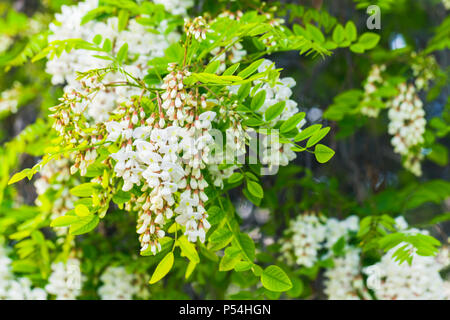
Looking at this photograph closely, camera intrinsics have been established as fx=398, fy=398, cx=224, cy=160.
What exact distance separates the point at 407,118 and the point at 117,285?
1336 mm

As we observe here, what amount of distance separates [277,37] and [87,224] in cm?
64

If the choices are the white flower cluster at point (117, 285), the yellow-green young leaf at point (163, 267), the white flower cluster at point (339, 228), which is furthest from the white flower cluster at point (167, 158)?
the white flower cluster at point (339, 228)

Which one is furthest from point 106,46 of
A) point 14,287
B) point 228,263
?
point 14,287

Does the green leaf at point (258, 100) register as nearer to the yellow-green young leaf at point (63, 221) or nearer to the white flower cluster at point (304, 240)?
the yellow-green young leaf at point (63, 221)

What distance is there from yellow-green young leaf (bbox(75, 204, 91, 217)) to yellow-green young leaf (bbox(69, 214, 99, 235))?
0.01 m

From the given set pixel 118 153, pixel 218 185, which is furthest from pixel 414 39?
pixel 118 153

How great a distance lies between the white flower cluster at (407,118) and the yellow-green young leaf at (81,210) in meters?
1.29

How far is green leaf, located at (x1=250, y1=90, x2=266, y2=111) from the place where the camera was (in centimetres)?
97

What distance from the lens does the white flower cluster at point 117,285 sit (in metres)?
1.53

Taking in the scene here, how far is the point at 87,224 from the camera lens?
90 cm

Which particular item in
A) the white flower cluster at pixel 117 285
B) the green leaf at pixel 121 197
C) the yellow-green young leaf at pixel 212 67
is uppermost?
the yellow-green young leaf at pixel 212 67

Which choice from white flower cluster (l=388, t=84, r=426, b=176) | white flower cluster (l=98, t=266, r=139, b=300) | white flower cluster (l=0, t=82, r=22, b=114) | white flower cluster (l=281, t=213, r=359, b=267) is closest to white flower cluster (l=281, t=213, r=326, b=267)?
white flower cluster (l=281, t=213, r=359, b=267)

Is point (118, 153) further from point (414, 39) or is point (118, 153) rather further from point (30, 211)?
point (414, 39)

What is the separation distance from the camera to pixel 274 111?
3.22ft
